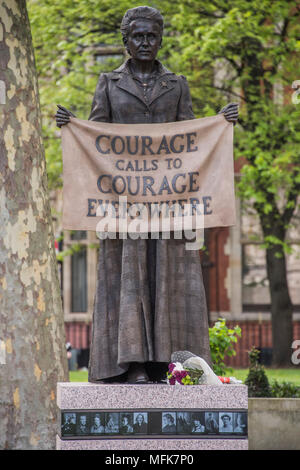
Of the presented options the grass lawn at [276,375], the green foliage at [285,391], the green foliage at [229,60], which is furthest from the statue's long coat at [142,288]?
the green foliage at [229,60]

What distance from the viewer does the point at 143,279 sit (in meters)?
6.98

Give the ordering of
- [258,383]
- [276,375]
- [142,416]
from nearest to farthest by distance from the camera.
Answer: [142,416] < [258,383] < [276,375]

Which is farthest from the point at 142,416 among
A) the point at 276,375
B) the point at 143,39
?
the point at 276,375

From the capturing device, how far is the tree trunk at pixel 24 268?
964 centimetres

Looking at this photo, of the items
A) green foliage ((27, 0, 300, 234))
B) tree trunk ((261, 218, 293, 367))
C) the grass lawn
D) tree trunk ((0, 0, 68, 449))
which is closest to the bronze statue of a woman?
tree trunk ((0, 0, 68, 449))

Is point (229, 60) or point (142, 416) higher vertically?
point (229, 60)

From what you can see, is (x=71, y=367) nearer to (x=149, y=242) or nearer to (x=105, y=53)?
(x=105, y=53)

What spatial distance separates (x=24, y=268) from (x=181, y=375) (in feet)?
12.2

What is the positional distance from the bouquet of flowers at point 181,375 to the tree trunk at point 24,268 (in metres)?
3.43

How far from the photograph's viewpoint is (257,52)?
17891 mm

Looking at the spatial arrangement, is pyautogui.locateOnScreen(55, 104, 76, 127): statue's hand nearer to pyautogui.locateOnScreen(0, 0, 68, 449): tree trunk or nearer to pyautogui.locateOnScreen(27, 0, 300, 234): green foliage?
pyautogui.locateOnScreen(0, 0, 68, 449): tree trunk

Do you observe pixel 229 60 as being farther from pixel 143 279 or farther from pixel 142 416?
pixel 142 416

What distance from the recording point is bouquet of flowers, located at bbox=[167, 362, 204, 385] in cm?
650

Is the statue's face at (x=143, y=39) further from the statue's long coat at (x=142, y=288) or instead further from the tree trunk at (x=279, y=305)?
the tree trunk at (x=279, y=305)
